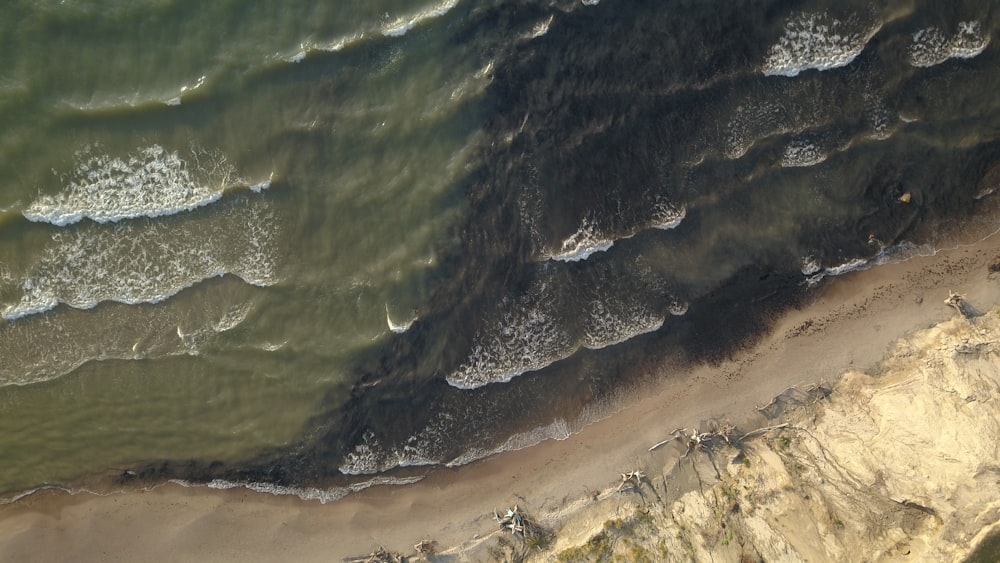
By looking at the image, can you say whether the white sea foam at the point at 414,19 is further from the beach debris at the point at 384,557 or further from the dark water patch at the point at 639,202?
the beach debris at the point at 384,557

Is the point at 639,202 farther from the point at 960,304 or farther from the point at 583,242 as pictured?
the point at 960,304

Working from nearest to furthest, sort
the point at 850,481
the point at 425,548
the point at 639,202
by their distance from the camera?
1. the point at 850,481
2. the point at 639,202
3. the point at 425,548

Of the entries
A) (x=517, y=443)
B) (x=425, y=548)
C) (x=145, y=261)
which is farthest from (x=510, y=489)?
(x=145, y=261)

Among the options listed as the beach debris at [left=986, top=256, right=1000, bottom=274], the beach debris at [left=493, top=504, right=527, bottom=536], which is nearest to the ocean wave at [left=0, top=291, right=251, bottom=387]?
the beach debris at [left=493, top=504, right=527, bottom=536]

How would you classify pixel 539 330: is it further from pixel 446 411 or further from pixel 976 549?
pixel 976 549

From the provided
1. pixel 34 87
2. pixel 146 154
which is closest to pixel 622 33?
pixel 146 154

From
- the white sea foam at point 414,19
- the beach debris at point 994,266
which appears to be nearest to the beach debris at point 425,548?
the white sea foam at point 414,19
